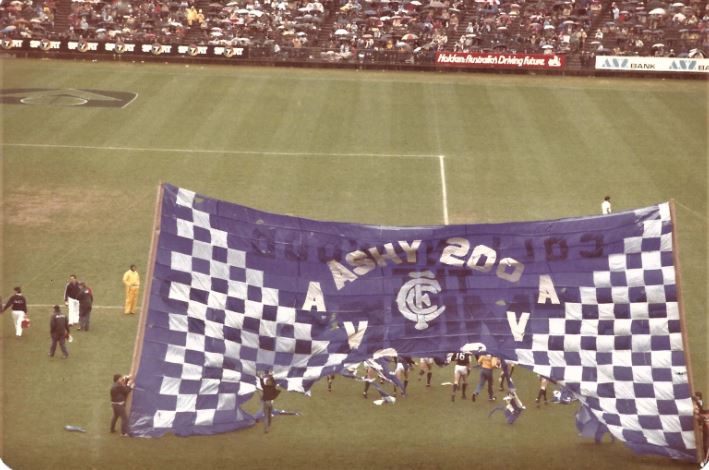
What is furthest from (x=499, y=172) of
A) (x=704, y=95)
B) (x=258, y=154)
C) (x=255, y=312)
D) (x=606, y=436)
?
(x=255, y=312)

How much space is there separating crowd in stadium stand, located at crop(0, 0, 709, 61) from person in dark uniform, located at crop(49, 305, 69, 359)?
4225 cm

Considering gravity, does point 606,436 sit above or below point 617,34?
below

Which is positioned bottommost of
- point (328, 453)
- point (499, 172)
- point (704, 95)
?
point (328, 453)

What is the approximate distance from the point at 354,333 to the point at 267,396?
2838 millimetres

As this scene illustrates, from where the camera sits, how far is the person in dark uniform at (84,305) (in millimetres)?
30609

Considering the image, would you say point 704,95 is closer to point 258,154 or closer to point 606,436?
point 258,154

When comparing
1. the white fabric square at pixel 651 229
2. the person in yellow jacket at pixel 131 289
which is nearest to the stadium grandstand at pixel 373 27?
the person in yellow jacket at pixel 131 289

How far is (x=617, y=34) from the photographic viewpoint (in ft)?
232

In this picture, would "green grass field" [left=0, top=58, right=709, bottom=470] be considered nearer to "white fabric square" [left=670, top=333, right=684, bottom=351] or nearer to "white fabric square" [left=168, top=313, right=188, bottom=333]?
"white fabric square" [left=670, top=333, right=684, bottom=351]

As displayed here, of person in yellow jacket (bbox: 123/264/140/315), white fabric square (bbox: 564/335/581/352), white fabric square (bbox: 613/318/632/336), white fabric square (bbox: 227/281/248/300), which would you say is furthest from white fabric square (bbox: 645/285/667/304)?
person in yellow jacket (bbox: 123/264/140/315)

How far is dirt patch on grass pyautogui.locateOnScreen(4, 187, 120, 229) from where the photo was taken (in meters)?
40.8

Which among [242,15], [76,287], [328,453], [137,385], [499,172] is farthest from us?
[242,15]

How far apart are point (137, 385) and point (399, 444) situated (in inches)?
243

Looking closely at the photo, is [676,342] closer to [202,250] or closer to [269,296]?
[269,296]
